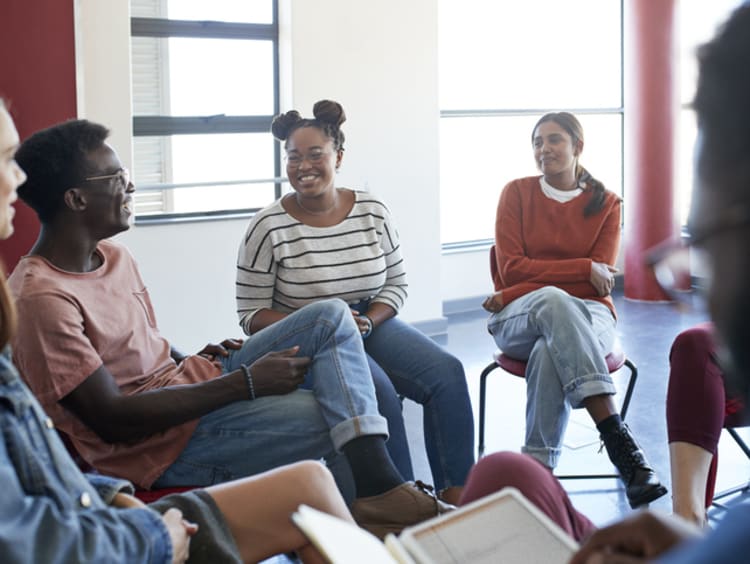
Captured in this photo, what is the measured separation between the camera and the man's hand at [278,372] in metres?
2.26

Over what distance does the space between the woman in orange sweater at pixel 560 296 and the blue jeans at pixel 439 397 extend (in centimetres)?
29

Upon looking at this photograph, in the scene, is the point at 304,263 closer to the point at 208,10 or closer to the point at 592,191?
the point at 592,191

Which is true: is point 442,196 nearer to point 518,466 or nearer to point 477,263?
point 477,263

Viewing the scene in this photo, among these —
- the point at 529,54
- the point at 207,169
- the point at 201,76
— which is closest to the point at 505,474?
the point at 207,169

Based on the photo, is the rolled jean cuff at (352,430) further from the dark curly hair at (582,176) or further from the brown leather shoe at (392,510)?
the dark curly hair at (582,176)

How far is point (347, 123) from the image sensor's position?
196 inches

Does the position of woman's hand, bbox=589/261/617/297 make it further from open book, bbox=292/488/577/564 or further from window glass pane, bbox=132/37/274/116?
window glass pane, bbox=132/37/274/116

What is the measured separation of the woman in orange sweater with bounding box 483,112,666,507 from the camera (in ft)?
9.23

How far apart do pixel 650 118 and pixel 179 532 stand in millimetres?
5155

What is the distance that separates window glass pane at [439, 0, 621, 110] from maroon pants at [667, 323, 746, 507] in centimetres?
374

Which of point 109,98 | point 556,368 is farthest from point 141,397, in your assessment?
point 109,98

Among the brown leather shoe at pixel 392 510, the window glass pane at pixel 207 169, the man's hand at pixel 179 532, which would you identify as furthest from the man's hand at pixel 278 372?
the window glass pane at pixel 207 169

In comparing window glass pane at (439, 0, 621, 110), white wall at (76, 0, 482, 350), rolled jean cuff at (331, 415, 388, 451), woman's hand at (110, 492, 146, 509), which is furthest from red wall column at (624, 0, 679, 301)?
woman's hand at (110, 492, 146, 509)

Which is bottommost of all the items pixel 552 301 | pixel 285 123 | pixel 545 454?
pixel 545 454
